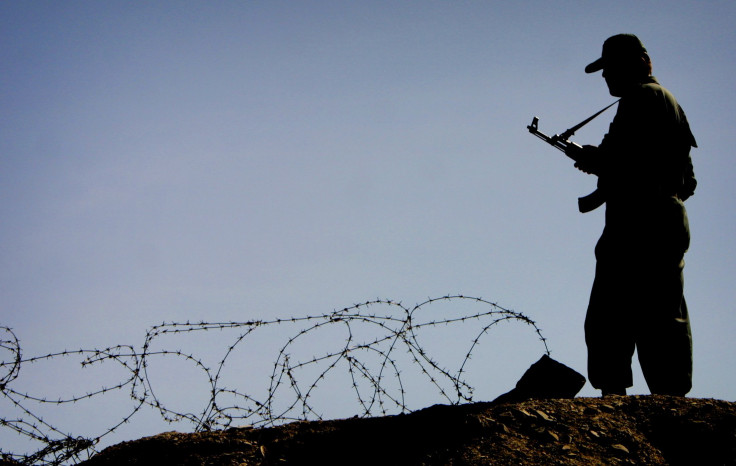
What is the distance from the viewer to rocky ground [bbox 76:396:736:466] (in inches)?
152

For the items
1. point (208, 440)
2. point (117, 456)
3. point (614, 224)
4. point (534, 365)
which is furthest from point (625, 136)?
point (117, 456)

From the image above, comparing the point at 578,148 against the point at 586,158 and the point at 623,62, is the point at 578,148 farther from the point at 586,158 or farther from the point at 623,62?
the point at 623,62

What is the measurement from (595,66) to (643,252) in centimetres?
153

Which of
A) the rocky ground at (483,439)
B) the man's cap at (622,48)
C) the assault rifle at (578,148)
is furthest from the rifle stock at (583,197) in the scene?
the rocky ground at (483,439)

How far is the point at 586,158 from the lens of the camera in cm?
543

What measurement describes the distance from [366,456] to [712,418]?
216 centimetres

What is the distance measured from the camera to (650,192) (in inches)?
201

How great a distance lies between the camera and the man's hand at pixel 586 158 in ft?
17.7

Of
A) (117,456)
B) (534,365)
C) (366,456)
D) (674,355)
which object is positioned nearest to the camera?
(366,456)

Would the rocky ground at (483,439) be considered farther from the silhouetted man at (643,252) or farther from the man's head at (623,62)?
the man's head at (623,62)

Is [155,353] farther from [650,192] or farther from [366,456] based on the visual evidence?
[650,192]

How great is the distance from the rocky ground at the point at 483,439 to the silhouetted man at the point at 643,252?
579 mm

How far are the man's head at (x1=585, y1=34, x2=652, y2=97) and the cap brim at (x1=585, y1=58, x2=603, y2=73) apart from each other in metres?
0.03

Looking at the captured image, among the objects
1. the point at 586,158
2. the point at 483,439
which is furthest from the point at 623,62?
the point at 483,439
